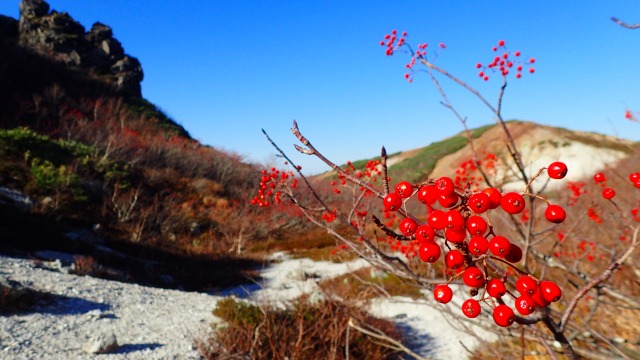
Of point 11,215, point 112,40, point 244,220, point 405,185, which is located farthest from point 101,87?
point 405,185

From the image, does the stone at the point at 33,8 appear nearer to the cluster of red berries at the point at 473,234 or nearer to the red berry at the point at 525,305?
the cluster of red berries at the point at 473,234

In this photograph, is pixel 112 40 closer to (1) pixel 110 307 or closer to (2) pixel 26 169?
(2) pixel 26 169

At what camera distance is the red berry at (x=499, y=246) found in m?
0.78

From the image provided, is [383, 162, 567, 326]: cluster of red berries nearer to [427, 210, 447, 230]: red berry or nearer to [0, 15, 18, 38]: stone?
[427, 210, 447, 230]: red berry

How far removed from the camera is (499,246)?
2.58 feet

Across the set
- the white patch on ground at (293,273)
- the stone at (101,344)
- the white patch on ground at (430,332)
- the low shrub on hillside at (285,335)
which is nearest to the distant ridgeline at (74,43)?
the white patch on ground at (293,273)

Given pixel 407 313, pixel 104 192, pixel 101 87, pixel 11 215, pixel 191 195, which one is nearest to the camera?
pixel 407 313

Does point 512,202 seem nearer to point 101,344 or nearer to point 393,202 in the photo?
point 393,202

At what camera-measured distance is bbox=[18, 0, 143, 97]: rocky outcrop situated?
26.1 m

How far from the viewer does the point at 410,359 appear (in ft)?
19.2

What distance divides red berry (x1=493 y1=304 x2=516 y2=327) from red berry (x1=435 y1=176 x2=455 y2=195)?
1.01 ft

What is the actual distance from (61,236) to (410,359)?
28.4 feet

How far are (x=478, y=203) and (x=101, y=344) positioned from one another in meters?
4.95

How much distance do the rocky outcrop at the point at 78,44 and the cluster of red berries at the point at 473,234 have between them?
30509 mm
